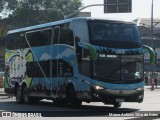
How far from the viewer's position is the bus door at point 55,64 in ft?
79.2

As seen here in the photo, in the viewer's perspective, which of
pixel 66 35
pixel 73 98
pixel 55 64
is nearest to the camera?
pixel 73 98

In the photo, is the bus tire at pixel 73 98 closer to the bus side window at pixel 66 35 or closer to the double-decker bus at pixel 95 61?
the double-decker bus at pixel 95 61

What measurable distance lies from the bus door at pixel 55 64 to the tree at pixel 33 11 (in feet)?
198

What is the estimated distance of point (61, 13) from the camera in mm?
86875

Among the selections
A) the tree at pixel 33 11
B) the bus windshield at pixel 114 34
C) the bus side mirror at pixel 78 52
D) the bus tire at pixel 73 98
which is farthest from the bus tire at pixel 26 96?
the tree at pixel 33 11

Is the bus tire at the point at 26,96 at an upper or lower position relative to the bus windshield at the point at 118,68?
lower

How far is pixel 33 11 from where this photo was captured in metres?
87.8

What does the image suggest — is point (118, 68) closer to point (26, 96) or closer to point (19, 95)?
point (26, 96)

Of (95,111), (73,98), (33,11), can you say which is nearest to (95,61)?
(95,111)

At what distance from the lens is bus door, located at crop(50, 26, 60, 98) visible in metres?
24.1

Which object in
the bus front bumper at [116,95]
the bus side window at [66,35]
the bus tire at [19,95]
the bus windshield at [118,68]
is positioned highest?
the bus side window at [66,35]

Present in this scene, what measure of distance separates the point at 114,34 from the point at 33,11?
6701 cm

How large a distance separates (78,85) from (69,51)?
5.22ft

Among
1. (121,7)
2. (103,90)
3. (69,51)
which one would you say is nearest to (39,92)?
(69,51)
